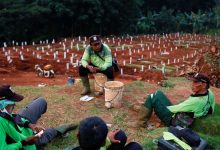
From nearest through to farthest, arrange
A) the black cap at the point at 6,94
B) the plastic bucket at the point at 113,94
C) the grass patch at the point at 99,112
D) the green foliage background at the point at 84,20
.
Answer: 1. the black cap at the point at 6,94
2. the grass patch at the point at 99,112
3. the plastic bucket at the point at 113,94
4. the green foliage background at the point at 84,20

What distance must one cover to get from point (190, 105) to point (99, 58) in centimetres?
234

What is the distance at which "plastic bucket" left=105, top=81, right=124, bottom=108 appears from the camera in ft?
18.7

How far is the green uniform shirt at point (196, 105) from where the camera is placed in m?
4.22

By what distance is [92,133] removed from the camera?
2438 millimetres

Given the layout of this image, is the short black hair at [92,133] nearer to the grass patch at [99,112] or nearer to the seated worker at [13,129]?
the seated worker at [13,129]

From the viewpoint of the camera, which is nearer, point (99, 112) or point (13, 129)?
point (13, 129)

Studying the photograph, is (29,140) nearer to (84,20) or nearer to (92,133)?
(92,133)

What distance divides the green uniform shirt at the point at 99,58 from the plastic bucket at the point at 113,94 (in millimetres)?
414

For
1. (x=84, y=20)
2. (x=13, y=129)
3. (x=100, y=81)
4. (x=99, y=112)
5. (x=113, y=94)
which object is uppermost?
(x=84, y=20)

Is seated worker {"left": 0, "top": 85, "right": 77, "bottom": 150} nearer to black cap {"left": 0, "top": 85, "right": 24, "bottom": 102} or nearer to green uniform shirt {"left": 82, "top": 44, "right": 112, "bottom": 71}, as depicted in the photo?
black cap {"left": 0, "top": 85, "right": 24, "bottom": 102}

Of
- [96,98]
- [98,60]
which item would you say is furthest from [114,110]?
[98,60]

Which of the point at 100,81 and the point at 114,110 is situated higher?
the point at 100,81

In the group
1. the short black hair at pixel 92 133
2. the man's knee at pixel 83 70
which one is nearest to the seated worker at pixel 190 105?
the man's knee at pixel 83 70

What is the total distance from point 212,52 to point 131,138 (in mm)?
5681
